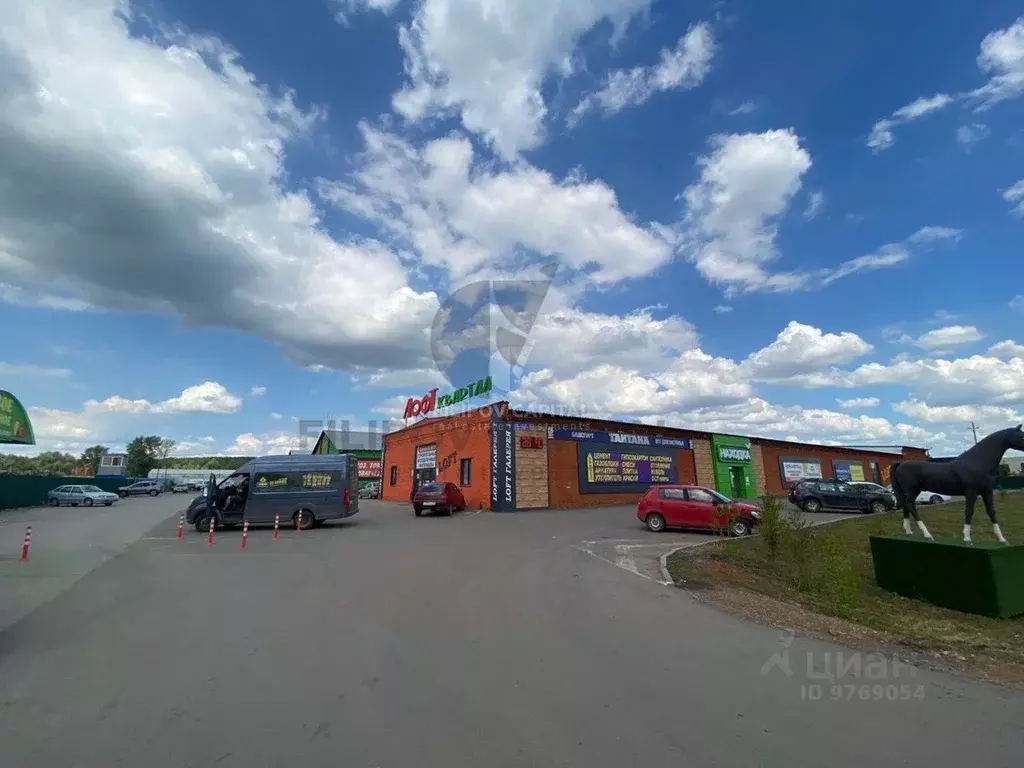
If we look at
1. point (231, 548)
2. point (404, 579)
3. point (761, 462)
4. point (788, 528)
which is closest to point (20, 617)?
point (404, 579)

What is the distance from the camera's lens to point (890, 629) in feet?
23.2

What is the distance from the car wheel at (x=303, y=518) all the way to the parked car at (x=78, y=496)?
31089 mm

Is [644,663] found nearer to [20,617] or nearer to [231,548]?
[20,617]

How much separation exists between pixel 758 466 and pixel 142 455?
367 ft

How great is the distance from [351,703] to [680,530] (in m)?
16.5

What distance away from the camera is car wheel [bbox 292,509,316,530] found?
1975cm

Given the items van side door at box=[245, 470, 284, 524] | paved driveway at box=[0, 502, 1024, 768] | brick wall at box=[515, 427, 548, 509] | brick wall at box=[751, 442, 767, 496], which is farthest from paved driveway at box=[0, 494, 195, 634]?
brick wall at box=[751, 442, 767, 496]

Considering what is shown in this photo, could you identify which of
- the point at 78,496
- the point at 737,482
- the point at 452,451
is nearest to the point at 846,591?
the point at 452,451

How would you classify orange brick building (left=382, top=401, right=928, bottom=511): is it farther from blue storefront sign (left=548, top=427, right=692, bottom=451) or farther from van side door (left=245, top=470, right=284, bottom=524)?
van side door (left=245, top=470, right=284, bottom=524)

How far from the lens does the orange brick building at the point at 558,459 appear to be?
92.5ft

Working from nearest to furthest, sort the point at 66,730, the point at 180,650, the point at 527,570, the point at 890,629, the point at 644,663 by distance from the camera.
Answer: the point at 66,730
the point at 644,663
the point at 180,650
the point at 890,629
the point at 527,570

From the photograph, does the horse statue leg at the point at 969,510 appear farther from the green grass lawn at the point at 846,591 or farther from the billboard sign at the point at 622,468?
the billboard sign at the point at 622,468

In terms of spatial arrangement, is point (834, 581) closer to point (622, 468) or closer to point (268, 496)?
point (268, 496)

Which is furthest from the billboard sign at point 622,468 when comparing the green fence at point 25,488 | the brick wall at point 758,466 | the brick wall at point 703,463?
the green fence at point 25,488
